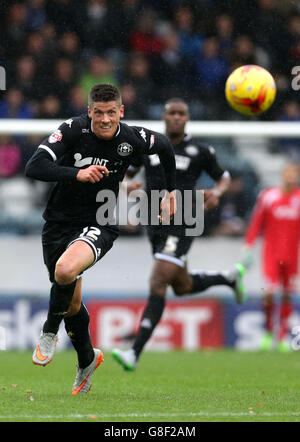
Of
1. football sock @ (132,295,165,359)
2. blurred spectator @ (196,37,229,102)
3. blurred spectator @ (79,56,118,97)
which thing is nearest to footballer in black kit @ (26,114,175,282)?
football sock @ (132,295,165,359)

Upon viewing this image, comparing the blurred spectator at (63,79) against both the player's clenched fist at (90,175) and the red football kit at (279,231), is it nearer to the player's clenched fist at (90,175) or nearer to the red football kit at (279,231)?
the red football kit at (279,231)

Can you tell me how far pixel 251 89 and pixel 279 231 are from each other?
132 inches

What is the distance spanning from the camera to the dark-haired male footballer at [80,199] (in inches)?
230

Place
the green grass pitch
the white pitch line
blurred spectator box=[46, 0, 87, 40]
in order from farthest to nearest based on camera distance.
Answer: blurred spectator box=[46, 0, 87, 40] < the green grass pitch < the white pitch line

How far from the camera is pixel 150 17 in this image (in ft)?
41.9

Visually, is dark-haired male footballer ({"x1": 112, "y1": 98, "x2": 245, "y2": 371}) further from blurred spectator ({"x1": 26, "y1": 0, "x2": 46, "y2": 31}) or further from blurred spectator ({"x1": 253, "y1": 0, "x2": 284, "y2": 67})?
blurred spectator ({"x1": 26, "y1": 0, "x2": 46, "y2": 31})

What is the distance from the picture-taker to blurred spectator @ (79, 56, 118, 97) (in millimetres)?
11734

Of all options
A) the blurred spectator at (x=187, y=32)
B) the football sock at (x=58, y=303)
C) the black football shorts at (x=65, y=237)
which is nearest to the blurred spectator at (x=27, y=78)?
the blurred spectator at (x=187, y=32)

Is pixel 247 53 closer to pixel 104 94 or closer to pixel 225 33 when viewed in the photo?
pixel 225 33

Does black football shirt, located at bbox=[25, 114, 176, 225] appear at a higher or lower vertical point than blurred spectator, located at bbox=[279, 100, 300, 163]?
lower

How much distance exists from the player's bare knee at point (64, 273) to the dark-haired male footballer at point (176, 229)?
2.09 metres

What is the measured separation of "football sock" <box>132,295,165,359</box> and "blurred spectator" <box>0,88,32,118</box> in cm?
373

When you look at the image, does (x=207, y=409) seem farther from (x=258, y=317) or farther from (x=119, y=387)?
(x=258, y=317)
